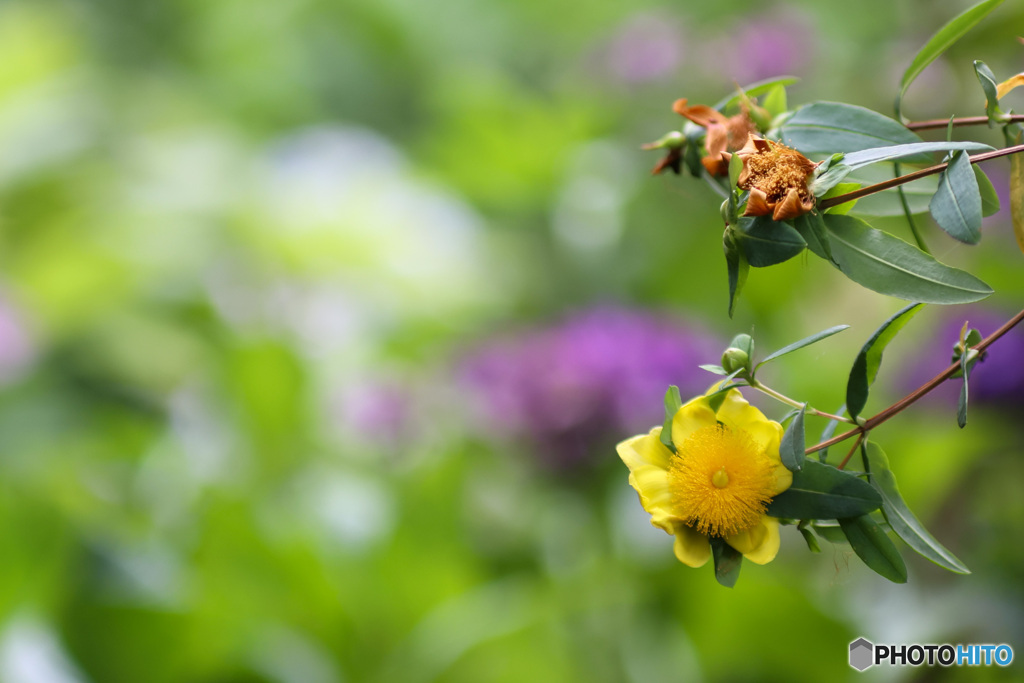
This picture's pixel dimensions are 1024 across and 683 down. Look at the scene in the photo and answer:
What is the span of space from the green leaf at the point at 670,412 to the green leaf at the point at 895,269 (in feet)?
0.11

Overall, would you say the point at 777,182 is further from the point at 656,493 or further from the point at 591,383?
the point at 591,383

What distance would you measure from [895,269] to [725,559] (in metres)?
0.05

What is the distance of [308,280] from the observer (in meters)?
1.07

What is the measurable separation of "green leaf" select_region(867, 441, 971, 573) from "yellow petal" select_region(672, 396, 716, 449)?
30 mm

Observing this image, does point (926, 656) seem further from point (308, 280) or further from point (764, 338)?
point (308, 280)

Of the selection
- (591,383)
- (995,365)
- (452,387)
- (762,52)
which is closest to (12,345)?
(452,387)

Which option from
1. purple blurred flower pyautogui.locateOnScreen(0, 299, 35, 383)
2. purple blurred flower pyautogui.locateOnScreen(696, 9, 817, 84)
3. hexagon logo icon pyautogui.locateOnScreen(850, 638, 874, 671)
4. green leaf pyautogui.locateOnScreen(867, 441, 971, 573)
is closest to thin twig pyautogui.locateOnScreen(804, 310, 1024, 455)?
green leaf pyautogui.locateOnScreen(867, 441, 971, 573)

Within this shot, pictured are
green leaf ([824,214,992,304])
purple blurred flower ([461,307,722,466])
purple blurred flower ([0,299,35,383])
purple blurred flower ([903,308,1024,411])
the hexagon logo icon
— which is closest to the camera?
green leaf ([824,214,992,304])

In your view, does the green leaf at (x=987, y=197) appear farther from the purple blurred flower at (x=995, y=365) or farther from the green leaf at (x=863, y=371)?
the purple blurred flower at (x=995, y=365)

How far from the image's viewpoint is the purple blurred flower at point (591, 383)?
0.51 meters

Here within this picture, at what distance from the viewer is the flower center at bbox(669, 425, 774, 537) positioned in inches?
5.2

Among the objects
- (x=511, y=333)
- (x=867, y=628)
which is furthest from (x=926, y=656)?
(x=511, y=333)

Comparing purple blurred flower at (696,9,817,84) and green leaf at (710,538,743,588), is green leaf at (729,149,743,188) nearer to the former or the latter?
green leaf at (710,538,743,588)

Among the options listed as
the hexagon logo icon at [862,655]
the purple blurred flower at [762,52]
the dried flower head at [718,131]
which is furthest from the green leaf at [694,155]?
the purple blurred flower at [762,52]
